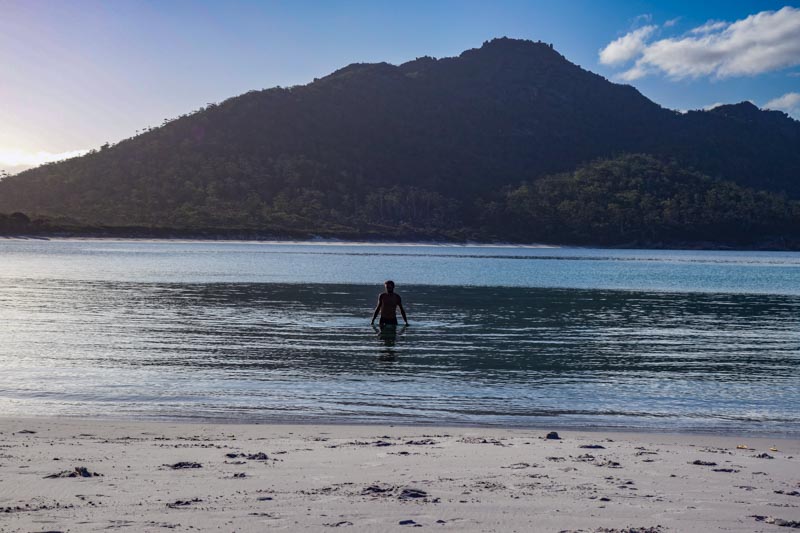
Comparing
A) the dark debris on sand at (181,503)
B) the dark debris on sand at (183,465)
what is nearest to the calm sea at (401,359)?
the dark debris on sand at (183,465)

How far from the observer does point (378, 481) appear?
9453 mm

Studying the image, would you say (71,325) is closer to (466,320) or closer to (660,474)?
(466,320)

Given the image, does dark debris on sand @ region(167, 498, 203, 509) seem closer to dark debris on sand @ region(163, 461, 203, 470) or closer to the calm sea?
dark debris on sand @ region(163, 461, 203, 470)

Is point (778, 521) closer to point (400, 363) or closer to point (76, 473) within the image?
point (76, 473)

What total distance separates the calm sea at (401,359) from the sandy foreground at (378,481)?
238 cm

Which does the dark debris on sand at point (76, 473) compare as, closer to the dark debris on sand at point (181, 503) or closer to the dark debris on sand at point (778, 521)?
the dark debris on sand at point (181, 503)

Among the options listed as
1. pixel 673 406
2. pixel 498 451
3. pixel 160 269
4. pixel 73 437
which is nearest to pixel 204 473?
pixel 73 437

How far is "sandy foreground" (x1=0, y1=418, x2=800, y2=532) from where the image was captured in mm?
7977

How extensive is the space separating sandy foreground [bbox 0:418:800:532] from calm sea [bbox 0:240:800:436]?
238cm

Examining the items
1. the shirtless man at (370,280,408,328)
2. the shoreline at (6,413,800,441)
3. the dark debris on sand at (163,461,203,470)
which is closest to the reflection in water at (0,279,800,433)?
the shoreline at (6,413,800,441)

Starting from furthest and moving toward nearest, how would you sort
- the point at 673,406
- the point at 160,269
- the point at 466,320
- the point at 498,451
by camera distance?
1. the point at 160,269
2. the point at 466,320
3. the point at 673,406
4. the point at 498,451

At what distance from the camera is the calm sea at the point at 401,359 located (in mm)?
15570

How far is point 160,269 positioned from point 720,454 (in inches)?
2663

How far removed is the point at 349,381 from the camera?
18781mm
